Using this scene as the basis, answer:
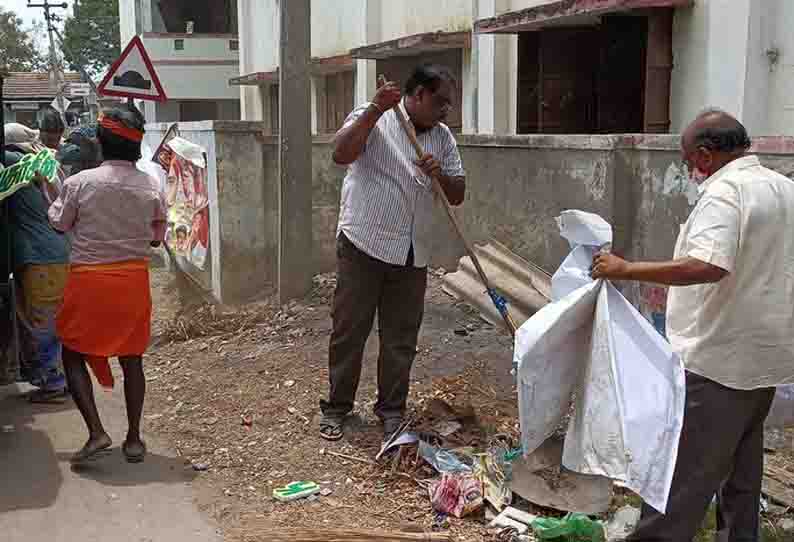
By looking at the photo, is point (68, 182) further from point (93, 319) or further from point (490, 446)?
point (490, 446)

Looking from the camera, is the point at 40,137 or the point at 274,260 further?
the point at 274,260

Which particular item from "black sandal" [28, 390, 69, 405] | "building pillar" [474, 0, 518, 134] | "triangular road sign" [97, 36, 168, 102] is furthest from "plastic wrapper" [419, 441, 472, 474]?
"building pillar" [474, 0, 518, 134]

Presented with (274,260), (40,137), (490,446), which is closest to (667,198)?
(490,446)

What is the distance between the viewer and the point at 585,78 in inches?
397

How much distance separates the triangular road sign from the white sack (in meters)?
5.83

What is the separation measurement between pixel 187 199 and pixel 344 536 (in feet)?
19.7

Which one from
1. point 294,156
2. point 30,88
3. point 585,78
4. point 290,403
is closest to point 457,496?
point 290,403

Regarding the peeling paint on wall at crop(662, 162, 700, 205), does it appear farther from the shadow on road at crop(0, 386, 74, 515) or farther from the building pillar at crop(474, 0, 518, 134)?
the building pillar at crop(474, 0, 518, 134)

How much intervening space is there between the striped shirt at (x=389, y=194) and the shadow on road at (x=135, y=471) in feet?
4.84

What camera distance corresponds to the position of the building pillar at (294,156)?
286 inches

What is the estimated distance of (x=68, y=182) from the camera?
4.35m

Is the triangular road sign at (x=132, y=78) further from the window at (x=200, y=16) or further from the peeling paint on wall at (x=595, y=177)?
the window at (x=200, y=16)

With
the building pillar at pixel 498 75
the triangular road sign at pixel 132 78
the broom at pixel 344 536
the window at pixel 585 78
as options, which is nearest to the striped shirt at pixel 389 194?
the broom at pixel 344 536

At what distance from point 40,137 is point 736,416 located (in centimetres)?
556
